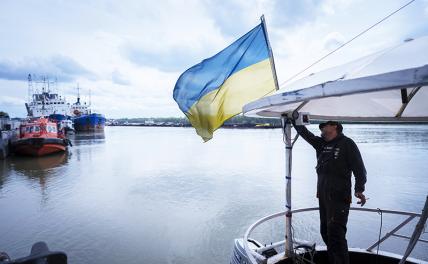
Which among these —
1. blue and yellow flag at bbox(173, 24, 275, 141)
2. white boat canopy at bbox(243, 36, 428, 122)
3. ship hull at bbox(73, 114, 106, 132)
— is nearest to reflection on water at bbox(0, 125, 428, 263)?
blue and yellow flag at bbox(173, 24, 275, 141)

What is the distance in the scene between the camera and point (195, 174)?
21438 mm

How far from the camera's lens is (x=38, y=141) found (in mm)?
30906

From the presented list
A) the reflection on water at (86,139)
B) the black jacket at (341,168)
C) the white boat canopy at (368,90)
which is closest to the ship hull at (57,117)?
the reflection on water at (86,139)

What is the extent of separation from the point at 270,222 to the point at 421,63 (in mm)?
9296

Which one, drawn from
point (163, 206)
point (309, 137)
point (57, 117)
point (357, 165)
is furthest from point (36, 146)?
point (57, 117)

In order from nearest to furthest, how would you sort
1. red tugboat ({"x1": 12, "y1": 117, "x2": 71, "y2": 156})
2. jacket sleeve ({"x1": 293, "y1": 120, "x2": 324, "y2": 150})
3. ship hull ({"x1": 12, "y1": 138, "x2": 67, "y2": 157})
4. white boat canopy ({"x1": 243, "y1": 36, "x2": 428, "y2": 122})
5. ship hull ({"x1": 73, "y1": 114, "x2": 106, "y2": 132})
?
white boat canopy ({"x1": 243, "y1": 36, "x2": 428, "y2": 122})
jacket sleeve ({"x1": 293, "y1": 120, "x2": 324, "y2": 150})
ship hull ({"x1": 12, "y1": 138, "x2": 67, "y2": 157})
red tugboat ({"x1": 12, "y1": 117, "x2": 71, "y2": 156})
ship hull ({"x1": 73, "y1": 114, "x2": 106, "y2": 132})

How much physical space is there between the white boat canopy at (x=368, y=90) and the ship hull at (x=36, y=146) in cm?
3129

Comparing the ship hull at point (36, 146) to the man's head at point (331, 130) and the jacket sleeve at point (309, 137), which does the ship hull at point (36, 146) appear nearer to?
the jacket sleeve at point (309, 137)

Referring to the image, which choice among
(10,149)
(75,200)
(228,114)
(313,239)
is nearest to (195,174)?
(75,200)

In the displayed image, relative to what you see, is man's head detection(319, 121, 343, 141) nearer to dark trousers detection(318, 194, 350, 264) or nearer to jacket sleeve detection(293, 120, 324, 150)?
jacket sleeve detection(293, 120, 324, 150)

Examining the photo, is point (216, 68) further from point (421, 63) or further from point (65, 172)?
point (65, 172)

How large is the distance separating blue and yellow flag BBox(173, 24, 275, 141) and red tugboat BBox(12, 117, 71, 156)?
1196 inches

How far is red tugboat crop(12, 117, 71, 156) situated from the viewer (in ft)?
101

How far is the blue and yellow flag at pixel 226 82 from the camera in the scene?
541cm
